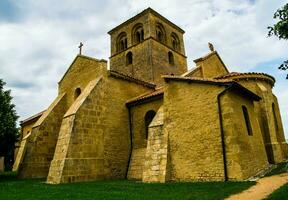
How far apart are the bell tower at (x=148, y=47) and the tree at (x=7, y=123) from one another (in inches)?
448

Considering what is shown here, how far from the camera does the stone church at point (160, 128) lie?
12.7 metres

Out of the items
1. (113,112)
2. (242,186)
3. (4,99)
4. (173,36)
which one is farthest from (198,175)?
(173,36)

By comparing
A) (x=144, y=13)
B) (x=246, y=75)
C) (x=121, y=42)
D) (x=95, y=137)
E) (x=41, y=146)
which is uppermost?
(x=144, y=13)

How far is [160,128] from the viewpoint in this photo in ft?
47.5

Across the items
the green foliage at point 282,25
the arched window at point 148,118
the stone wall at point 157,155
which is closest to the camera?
the green foliage at point 282,25

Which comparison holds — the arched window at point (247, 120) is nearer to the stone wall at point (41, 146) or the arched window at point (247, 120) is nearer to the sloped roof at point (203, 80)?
the sloped roof at point (203, 80)

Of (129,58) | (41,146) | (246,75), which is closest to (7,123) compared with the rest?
(41,146)

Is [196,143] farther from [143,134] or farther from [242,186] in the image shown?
[143,134]

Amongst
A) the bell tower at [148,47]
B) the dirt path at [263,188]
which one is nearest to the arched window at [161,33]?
the bell tower at [148,47]

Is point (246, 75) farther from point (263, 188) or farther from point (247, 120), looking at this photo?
point (263, 188)

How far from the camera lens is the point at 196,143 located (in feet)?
43.2

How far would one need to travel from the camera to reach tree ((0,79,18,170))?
17594 mm

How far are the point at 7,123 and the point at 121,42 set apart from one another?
Answer: 1544 centimetres

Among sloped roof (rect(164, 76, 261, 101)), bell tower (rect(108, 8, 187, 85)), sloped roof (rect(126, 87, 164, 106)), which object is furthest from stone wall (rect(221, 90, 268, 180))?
bell tower (rect(108, 8, 187, 85))
